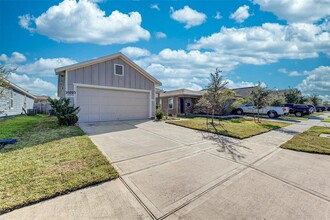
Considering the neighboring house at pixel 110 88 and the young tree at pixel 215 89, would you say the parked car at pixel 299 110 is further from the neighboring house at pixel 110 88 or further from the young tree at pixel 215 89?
the neighboring house at pixel 110 88

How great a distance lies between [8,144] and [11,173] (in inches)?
119

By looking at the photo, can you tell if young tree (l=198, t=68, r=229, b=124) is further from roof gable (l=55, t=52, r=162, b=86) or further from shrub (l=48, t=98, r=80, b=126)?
shrub (l=48, t=98, r=80, b=126)

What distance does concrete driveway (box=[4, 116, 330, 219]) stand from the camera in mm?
2277

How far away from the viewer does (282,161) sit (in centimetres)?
449

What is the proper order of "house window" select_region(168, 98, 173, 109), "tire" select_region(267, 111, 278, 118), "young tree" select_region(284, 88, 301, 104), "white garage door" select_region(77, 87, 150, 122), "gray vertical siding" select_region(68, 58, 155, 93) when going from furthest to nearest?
"young tree" select_region(284, 88, 301, 104) < "house window" select_region(168, 98, 173, 109) < "tire" select_region(267, 111, 278, 118) < "white garage door" select_region(77, 87, 150, 122) < "gray vertical siding" select_region(68, 58, 155, 93)

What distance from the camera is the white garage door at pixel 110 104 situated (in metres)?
10.3

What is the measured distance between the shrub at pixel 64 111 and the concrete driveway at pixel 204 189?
544 cm

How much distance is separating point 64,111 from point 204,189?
881 cm

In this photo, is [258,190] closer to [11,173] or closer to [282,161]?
[282,161]

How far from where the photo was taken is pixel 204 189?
2908 millimetres

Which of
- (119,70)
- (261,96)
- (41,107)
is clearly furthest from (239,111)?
(41,107)

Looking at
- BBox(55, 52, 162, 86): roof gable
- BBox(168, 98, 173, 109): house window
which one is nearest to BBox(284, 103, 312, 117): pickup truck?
BBox(168, 98, 173, 109): house window

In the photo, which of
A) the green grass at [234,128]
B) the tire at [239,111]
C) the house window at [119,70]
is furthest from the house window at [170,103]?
the house window at [119,70]

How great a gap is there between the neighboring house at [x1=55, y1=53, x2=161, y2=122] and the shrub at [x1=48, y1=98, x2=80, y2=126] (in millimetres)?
847
